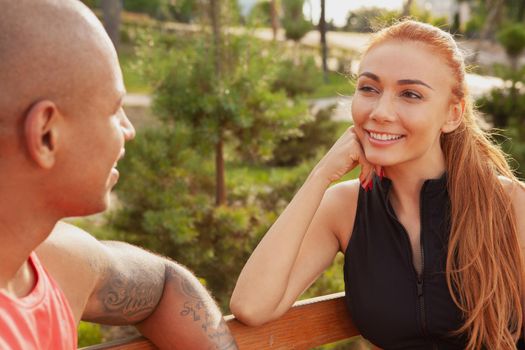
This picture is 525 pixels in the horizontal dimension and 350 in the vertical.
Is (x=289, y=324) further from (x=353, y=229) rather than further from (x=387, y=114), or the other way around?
(x=387, y=114)

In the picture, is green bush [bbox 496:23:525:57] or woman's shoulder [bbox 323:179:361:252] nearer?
woman's shoulder [bbox 323:179:361:252]

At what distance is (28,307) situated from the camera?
1311 millimetres

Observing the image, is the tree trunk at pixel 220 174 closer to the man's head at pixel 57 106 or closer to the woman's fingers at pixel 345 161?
the woman's fingers at pixel 345 161

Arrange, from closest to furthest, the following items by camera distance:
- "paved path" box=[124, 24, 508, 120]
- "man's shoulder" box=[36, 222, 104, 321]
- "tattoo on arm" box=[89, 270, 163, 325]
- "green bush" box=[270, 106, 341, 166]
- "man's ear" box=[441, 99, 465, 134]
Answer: "man's shoulder" box=[36, 222, 104, 321] < "tattoo on arm" box=[89, 270, 163, 325] < "man's ear" box=[441, 99, 465, 134] < "paved path" box=[124, 24, 508, 120] < "green bush" box=[270, 106, 341, 166]

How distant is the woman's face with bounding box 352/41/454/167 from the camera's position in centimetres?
216

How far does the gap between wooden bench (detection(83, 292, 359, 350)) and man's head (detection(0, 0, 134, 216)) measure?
92 cm

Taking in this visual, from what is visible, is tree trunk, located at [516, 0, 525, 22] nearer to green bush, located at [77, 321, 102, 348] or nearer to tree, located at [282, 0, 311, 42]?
tree, located at [282, 0, 311, 42]

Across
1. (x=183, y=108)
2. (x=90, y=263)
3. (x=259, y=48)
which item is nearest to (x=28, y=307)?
(x=90, y=263)

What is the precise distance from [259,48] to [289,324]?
3.49m

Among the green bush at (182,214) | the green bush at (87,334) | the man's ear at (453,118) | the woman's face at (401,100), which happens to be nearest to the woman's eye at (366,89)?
the woman's face at (401,100)

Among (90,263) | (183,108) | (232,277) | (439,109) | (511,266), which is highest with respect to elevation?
(439,109)

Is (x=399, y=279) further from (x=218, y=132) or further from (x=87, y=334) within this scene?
(x=218, y=132)

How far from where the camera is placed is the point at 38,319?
1329mm

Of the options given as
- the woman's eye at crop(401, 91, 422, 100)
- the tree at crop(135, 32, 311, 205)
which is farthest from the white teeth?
the tree at crop(135, 32, 311, 205)
